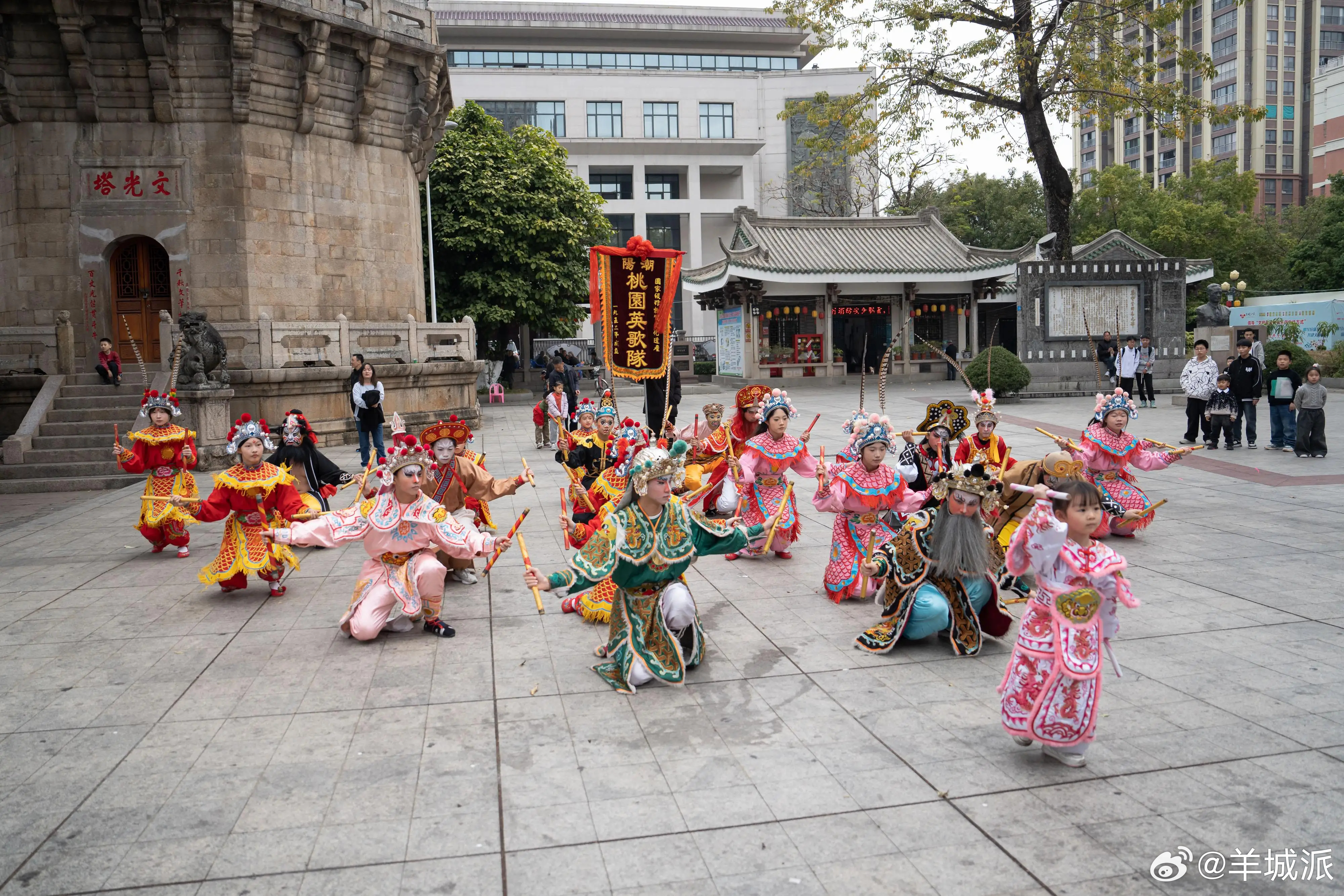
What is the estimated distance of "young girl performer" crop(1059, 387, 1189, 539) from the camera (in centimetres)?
912

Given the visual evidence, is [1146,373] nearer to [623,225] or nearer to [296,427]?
[296,427]

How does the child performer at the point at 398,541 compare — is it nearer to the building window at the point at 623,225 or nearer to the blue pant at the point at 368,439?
the blue pant at the point at 368,439

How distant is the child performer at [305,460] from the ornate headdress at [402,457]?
3.15 m

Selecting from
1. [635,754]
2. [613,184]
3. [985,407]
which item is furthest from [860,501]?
[613,184]

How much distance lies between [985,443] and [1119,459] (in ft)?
5.10

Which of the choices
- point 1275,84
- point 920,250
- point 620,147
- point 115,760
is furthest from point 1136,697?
point 1275,84

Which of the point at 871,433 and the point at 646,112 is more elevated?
the point at 646,112

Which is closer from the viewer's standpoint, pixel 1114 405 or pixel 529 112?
pixel 1114 405

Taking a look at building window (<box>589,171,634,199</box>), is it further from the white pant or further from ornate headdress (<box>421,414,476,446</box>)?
the white pant

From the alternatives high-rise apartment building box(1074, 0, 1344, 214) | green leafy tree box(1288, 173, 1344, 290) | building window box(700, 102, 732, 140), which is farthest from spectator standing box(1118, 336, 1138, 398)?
high-rise apartment building box(1074, 0, 1344, 214)

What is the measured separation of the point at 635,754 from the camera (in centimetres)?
471

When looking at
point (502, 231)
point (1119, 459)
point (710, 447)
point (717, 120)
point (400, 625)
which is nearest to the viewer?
point (400, 625)

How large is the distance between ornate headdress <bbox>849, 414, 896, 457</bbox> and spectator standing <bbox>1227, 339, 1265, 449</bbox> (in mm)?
10100

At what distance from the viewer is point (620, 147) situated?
50.1m
